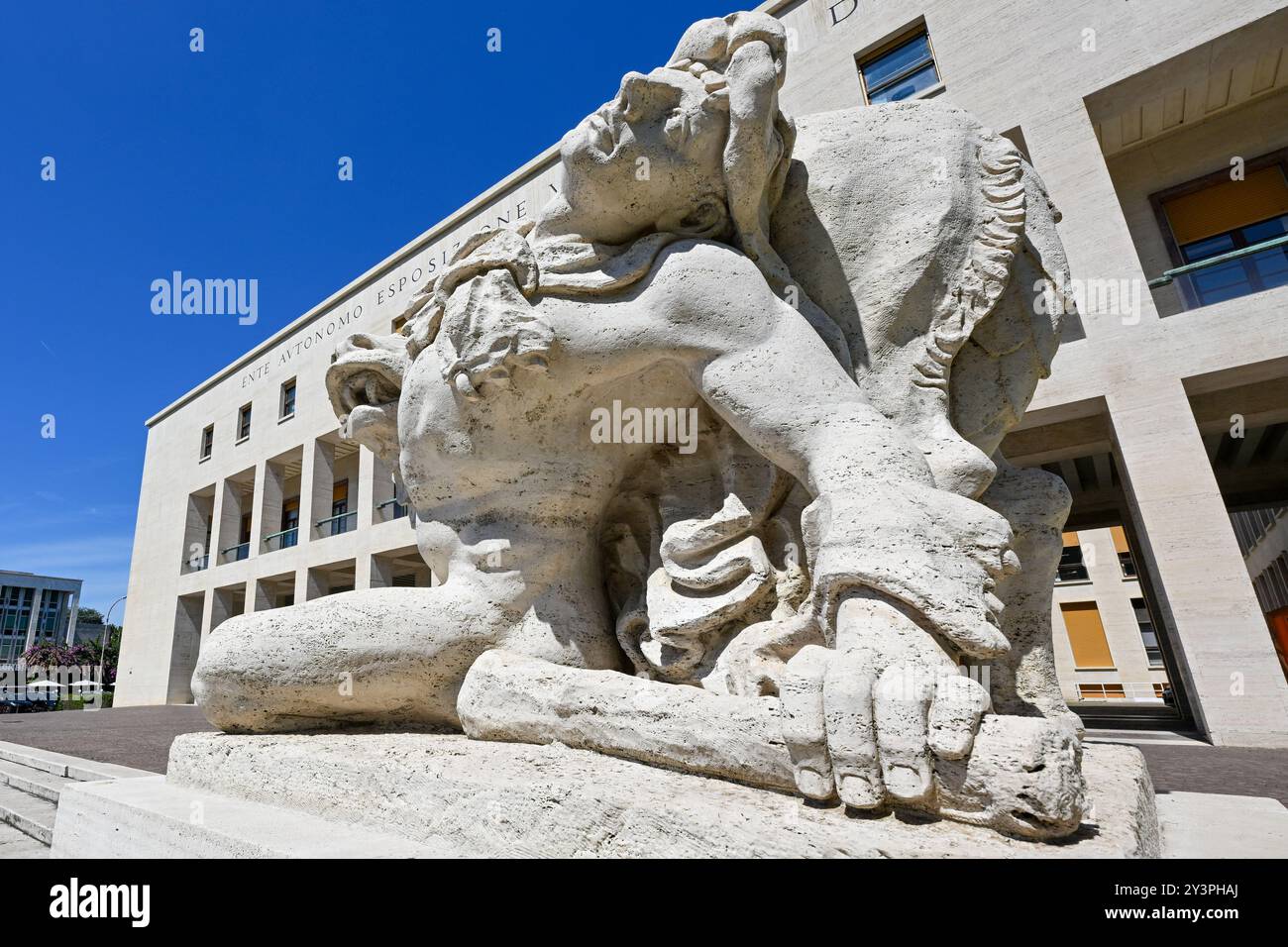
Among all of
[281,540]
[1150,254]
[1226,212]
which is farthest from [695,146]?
[281,540]

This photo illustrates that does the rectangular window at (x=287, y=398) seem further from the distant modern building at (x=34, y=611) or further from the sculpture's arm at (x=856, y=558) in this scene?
the distant modern building at (x=34, y=611)

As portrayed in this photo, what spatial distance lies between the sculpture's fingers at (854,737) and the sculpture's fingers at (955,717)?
0.30ft

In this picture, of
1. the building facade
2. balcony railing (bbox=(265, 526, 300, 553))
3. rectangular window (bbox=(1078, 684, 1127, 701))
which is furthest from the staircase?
rectangular window (bbox=(1078, 684, 1127, 701))

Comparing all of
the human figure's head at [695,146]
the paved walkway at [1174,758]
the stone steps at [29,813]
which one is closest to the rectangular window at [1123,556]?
the paved walkway at [1174,758]

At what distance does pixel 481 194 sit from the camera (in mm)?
14336

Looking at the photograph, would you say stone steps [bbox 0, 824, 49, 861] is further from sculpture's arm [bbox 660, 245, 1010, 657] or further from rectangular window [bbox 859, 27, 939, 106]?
rectangular window [bbox 859, 27, 939, 106]

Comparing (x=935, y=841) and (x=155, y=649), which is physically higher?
(x=155, y=649)

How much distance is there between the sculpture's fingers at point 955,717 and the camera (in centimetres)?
101

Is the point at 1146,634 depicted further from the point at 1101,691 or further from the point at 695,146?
the point at 695,146

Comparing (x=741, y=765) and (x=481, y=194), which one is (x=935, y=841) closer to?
(x=741, y=765)

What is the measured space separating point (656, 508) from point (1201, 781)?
4.28 m

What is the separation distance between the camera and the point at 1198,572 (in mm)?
6777
